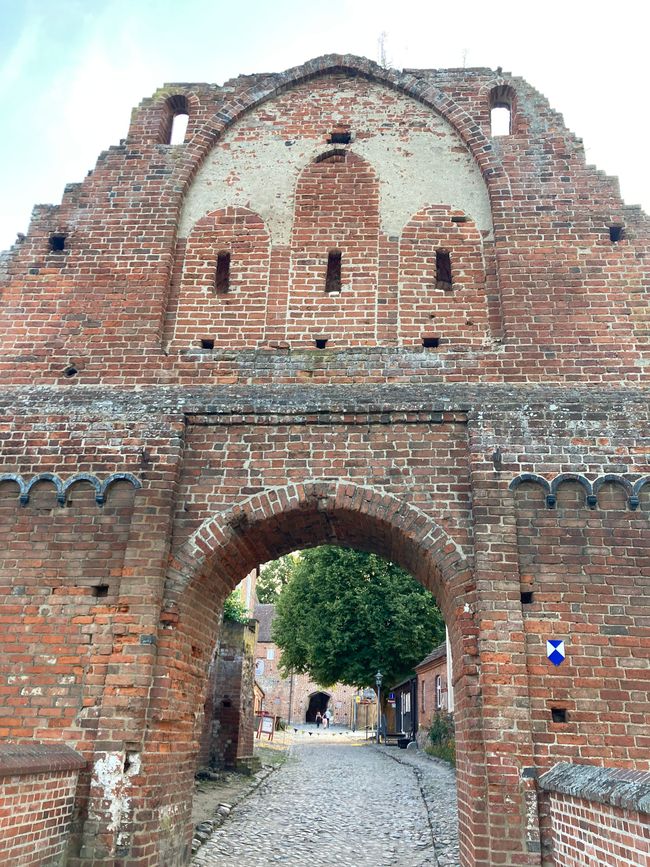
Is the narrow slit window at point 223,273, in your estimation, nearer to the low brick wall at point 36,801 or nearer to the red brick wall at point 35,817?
the low brick wall at point 36,801

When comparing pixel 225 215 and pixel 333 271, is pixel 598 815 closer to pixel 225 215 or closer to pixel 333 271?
pixel 333 271

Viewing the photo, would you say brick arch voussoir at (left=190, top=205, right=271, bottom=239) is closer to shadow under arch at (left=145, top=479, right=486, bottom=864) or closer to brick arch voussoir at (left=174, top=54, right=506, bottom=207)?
brick arch voussoir at (left=174, top=54, right=506, bottom=207)

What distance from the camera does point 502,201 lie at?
8562mm

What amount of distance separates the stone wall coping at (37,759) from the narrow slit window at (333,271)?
5.89 meters

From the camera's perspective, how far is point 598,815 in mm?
4656

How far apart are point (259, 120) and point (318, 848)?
9.99m

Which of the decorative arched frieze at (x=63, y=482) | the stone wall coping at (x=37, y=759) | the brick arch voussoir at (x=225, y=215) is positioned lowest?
the stone wall coping at (x=37, y=759)

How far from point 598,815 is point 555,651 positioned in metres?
1.71

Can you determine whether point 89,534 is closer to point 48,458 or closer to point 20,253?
point 48,458

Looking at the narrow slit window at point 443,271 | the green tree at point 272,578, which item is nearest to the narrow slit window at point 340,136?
the narrow slit window at point 443,271

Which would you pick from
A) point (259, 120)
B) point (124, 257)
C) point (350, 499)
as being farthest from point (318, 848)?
point (259, 120)

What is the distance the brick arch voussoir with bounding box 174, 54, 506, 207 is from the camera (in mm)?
8891

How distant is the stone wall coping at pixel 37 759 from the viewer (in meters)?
4.92

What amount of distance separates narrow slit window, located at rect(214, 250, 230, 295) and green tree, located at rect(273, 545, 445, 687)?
1863 cm
